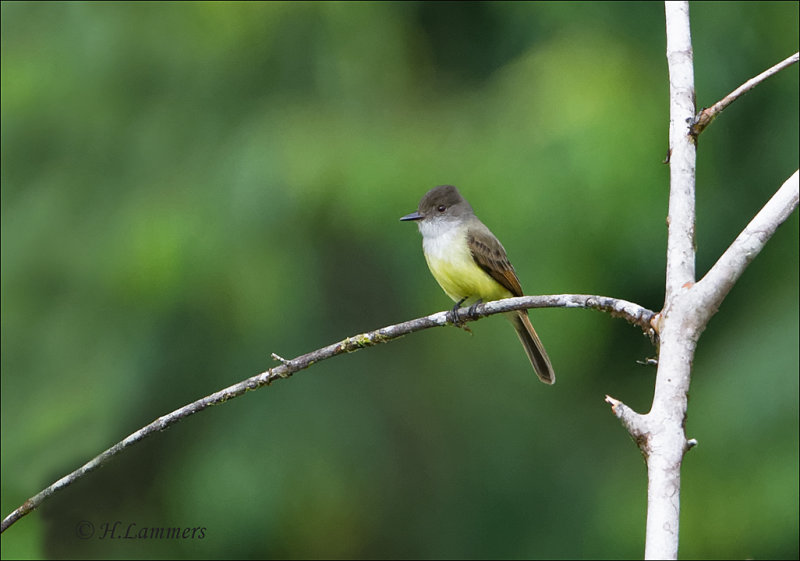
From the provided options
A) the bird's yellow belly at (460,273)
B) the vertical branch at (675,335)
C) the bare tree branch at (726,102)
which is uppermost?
the bird's yellow belly at (460,273)

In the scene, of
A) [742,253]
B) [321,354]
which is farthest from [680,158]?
[321,354]

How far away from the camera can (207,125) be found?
6.75m

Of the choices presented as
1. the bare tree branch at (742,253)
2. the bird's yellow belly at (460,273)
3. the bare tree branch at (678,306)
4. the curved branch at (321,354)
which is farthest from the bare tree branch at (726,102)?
the bird's yellow belly at (460,273)

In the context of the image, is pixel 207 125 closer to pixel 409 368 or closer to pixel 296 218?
pixel 296 218

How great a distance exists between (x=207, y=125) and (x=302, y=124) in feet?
2.63

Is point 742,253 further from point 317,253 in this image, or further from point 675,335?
point 317,253

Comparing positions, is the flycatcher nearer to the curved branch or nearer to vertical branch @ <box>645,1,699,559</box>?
the curved branch

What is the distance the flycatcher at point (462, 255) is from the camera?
462 centimetres

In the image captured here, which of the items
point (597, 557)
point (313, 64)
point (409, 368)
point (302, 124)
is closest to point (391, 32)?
point (313, 64)

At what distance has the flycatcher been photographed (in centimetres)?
462

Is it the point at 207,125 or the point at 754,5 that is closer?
the point at 754,5

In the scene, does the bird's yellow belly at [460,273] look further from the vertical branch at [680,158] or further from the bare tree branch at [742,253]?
the bare tree branch at [742,253]

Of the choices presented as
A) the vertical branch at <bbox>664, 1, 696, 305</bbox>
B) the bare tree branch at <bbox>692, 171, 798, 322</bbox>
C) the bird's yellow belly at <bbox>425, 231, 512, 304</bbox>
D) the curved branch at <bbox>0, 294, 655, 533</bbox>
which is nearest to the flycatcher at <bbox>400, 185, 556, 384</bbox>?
the bird's yellow belly at <bbox>425, 231, 512, 304</bbox>

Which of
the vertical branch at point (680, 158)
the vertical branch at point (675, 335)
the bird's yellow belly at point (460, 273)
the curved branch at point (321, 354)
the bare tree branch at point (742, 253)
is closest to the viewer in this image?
the vertical branch at point (675, 335)
